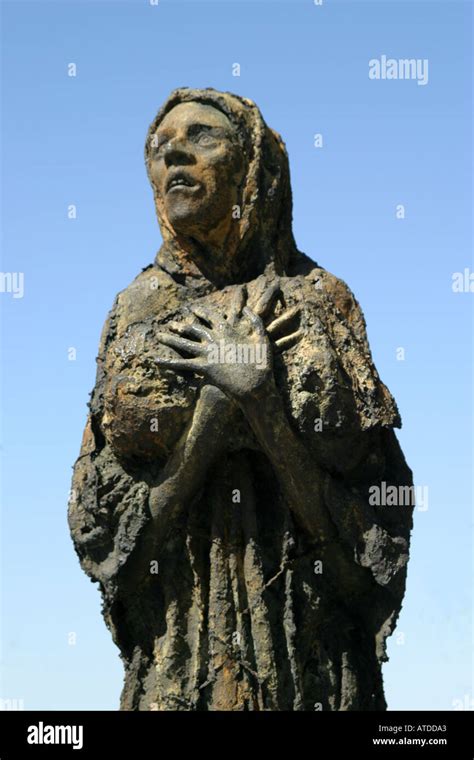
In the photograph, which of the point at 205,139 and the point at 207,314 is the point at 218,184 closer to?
the point at 205,139

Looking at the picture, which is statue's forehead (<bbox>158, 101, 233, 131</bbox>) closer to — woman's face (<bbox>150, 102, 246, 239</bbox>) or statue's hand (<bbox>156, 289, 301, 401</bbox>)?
woman's face (<bbox>150, 102, 246, 239</bbox>)

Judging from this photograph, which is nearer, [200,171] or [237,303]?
[237,303]

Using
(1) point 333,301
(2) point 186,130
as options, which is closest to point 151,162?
(2) point 186,130

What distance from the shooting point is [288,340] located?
13844 mm

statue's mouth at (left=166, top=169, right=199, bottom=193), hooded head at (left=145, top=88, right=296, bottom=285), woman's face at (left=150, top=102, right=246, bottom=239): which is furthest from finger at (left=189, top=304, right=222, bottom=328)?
statue's mouth at (left=166, top=169, right=199, bottom=193)

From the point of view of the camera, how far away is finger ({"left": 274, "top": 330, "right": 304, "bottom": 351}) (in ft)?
45.3

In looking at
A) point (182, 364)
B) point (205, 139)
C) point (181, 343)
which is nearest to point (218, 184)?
point (205, 139)

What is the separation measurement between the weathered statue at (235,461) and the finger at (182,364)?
0.04 feet

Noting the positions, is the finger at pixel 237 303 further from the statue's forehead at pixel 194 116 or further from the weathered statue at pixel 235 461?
the statue's forehead at pixel 194 116

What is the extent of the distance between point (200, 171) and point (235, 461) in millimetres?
1930
